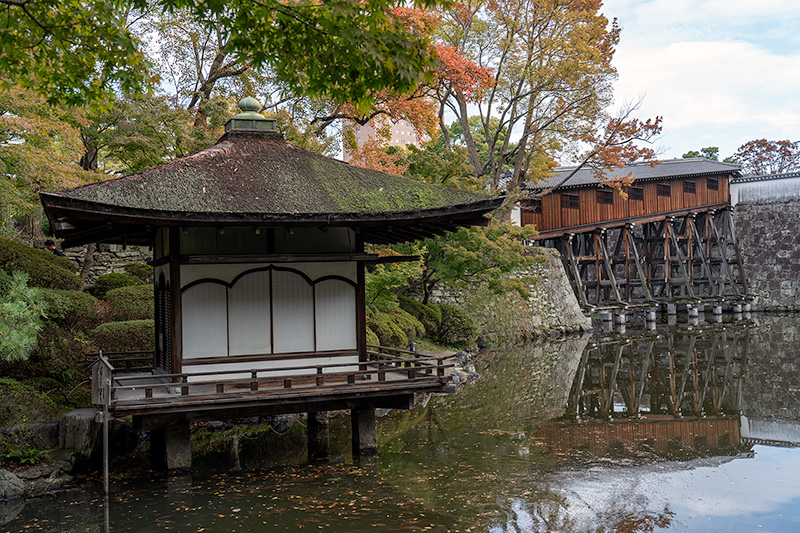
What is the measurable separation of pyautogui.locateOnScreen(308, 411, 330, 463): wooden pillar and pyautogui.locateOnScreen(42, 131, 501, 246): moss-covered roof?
3503 millimetres

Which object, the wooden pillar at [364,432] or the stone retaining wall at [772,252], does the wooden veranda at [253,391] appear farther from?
the stone retaining wall at [772,252]

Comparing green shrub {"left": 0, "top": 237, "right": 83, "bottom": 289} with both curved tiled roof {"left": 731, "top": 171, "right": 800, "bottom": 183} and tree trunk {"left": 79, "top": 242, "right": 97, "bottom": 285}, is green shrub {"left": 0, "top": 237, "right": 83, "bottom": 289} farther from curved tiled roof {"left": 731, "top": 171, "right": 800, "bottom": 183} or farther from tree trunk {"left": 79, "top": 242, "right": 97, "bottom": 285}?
curved tiled roof {"left": 731, "top": 171, "right": 800, "bottom": 183}

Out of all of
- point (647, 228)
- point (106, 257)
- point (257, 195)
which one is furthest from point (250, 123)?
point (647, 228)

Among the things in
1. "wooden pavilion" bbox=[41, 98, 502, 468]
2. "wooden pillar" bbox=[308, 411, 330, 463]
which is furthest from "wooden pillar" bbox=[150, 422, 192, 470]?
"wooden pillar" bbox=[308, 411, 330, 463]

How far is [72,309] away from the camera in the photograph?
42.6ft

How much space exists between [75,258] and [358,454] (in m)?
13.2

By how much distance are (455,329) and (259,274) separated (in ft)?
45.5

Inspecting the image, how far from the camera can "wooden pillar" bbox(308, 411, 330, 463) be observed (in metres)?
10.7

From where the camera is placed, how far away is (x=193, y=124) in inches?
679

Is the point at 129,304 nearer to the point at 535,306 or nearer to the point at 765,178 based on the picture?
the point at 535,306

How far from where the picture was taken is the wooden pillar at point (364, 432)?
10.4 meters

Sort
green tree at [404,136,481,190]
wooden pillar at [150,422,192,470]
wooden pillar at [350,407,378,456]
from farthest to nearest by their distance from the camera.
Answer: green tree at [404,136,481,190]
wooden pillar at [350,407,378,456]
wooden pillar at [150,422,192,470]

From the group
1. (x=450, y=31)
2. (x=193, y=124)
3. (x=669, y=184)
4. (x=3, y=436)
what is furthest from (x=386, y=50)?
(x=669, y=184)

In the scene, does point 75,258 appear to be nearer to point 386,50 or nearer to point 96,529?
point 96,529
